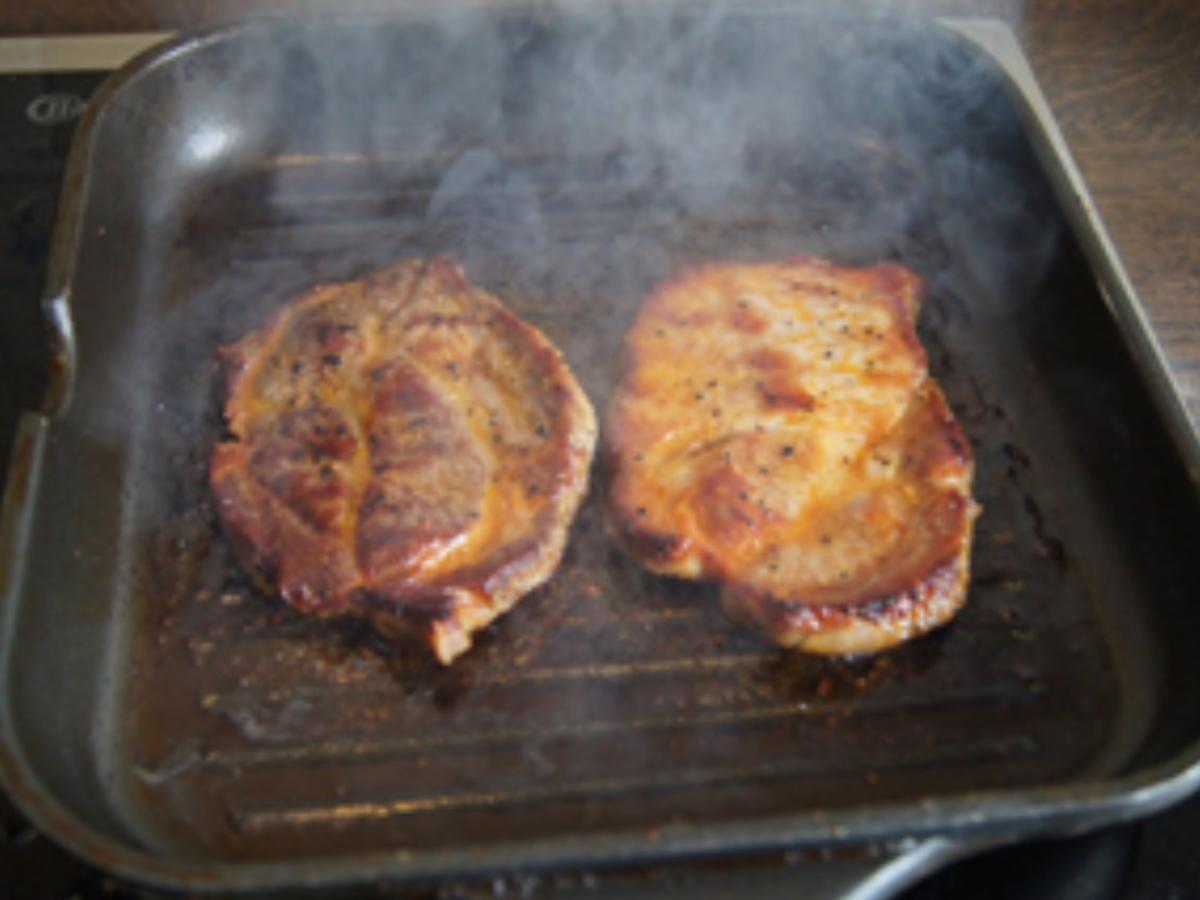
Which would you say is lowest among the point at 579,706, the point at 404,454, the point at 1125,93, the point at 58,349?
the point at 579,706

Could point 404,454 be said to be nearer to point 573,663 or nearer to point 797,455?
point 573,663

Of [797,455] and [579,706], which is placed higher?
[797,455]

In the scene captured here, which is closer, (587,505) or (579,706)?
(579,706)

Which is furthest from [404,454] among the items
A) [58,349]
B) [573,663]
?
[58,349]

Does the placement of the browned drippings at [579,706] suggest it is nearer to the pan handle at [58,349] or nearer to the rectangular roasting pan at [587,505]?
the rectangular roasting pan at [587,505]

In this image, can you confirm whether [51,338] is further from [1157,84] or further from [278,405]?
[1157,84]

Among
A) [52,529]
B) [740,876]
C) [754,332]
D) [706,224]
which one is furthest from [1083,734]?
[52,529]

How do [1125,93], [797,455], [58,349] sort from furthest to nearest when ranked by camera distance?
[1125,93] < [797,455] < [58,349]
